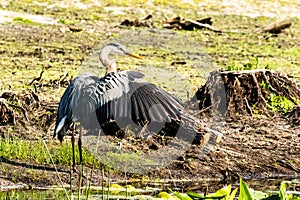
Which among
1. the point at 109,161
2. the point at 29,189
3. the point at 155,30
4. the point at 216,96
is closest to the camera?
the point at 29,189

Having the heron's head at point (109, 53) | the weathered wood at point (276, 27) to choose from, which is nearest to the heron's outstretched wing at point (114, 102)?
the heron's head at point (109, 53)

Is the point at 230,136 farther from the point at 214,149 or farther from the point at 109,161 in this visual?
the point at 109,161

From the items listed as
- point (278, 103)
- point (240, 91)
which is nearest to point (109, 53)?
point (240, 91)

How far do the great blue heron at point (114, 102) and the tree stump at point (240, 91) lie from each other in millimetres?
2230

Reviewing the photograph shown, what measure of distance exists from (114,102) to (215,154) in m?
1.55

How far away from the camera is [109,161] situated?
7953 mm

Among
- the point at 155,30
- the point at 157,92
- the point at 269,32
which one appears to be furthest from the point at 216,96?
the point at 269,32

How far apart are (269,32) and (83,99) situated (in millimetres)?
14003

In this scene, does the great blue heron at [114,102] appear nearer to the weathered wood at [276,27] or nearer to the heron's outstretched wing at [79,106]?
the heron's outstretched wing at [79,106]

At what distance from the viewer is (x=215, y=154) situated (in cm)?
830

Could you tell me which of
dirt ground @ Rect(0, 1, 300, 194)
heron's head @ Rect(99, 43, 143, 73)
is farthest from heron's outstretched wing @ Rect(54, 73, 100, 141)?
heron's head @ Rect(99, 43, 143, 73)

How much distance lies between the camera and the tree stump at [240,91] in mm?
9727

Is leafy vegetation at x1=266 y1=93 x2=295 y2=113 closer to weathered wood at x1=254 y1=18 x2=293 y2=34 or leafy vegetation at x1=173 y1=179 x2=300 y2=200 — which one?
leafy vegetation at x1=173 y1=179 x2=300 y2=200

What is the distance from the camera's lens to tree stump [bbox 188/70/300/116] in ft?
31.9
